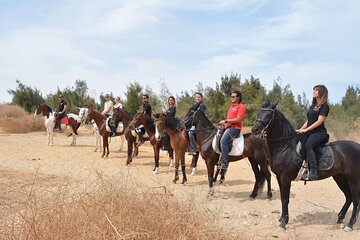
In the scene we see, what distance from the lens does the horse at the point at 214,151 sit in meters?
8.36

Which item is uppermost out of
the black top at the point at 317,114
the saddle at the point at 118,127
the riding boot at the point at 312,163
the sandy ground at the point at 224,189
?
the black top at the point at 317,114

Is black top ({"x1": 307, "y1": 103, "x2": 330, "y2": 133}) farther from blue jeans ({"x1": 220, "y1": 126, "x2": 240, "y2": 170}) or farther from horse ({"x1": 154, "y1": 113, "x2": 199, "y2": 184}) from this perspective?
A: horse ({"x1": 154, "y1": 113, "x2": 199, "y2": 184})

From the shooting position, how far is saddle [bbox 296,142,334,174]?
6.20m

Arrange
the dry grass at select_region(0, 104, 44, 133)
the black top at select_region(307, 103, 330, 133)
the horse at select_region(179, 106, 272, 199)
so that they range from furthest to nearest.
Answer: the dry grass at select_region(0, 104, 44, 133) → the horse at select_region(179, 106, 272, 199) → the black top at select_region(307, 103, 330, 133)

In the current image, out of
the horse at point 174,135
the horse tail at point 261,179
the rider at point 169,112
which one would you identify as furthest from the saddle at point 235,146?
the rider at point 169,112

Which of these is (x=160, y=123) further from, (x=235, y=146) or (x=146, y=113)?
(x=235, y=146)

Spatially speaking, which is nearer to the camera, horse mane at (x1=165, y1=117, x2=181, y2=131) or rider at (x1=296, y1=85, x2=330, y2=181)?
rider at (x1=296, y1=85, x2=330, y2=181)

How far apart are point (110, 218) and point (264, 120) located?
3.62 meters

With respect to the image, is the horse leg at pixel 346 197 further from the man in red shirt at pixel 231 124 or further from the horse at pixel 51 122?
the horse at pixel 51 122

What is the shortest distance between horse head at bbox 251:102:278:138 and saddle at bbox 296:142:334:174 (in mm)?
726

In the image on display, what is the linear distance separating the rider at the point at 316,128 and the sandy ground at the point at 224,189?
114 centimetres

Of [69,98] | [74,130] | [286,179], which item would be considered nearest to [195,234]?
[286,179]

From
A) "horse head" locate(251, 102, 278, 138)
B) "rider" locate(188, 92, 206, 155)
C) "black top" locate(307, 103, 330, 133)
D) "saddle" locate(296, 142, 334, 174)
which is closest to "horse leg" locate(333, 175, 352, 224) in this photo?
"saddle" locate(296, 142, 334, 174)

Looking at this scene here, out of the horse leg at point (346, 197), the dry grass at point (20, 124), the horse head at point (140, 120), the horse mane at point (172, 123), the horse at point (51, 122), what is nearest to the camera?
the horse leg at point (346, 197)
